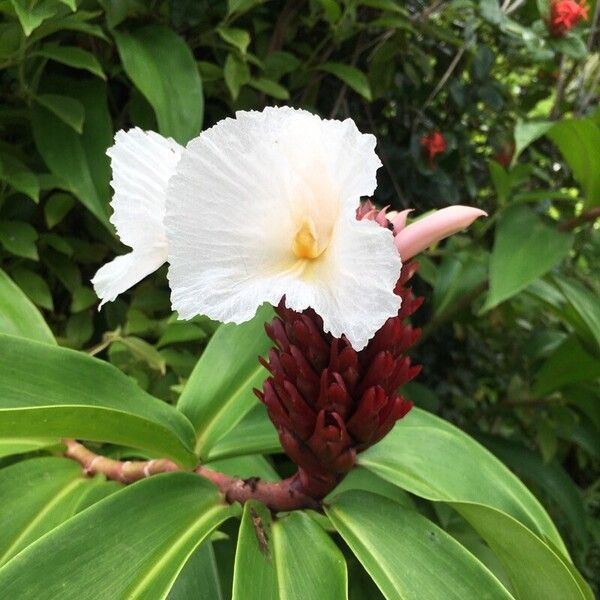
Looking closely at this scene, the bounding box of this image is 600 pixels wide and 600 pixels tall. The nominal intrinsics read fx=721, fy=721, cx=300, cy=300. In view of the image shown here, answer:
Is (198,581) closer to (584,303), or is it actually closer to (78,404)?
(78,404)

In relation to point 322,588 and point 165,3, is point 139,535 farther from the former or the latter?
point 165,3

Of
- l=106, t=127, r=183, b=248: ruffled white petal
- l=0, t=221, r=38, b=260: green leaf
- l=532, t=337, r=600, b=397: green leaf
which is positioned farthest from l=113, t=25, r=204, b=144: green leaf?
l=532, t=337, r=600, b=397: green leaf

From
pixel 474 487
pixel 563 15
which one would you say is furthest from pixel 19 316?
pixel 563 15

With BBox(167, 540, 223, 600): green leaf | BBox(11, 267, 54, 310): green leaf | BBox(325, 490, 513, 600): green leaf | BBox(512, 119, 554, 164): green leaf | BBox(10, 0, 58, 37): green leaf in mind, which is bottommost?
BBox(11, 267, 54, 310): green leaf

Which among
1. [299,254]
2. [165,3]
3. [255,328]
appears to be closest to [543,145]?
[165,3]

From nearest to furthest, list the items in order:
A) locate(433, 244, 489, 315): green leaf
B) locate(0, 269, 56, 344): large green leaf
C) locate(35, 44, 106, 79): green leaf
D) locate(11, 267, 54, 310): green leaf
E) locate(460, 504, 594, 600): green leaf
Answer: locate(460, 504, 594, 600): green leaf
locate(0, 269, 56, 344): large green leaf
locate(35, 44, 106, 79): green leaf
locate(11, 267, 54, 310): green leaf
locate(433, 244, 489, 315): green leaf

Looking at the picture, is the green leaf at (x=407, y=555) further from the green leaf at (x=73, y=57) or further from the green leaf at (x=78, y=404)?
the green leaf at (x=73, y=57)

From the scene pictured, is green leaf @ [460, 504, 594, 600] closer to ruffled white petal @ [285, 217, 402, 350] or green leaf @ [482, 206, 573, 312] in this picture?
ruffled white petal @ [285, 217, 402, 350]
